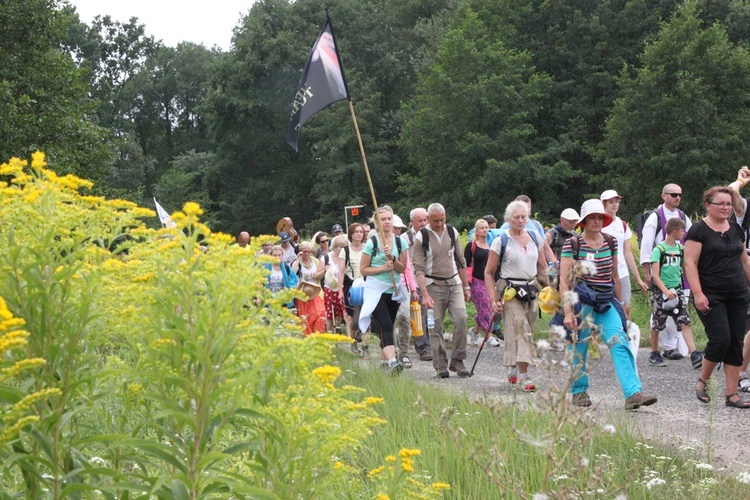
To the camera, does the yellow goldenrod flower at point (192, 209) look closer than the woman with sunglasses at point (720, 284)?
Yes

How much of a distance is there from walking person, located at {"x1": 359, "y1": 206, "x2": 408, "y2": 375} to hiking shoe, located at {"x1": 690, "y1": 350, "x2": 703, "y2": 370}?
3.19 m

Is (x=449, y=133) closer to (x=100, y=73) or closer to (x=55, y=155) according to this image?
(x=55, y=155)

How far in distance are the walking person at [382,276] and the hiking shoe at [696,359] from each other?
3.19m

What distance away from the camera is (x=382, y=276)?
11.4 metres

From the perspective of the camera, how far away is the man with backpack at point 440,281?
446 inches

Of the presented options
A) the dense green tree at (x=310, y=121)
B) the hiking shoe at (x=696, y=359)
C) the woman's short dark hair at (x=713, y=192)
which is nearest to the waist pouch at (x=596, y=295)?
the woman's short dark hair at (x=713, y=192)

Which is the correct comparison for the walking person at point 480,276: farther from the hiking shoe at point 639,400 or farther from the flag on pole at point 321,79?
the hiking shoe at point 639,400

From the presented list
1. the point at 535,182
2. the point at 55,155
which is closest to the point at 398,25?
the point at 535,182

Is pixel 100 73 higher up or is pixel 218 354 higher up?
pixel 100 73

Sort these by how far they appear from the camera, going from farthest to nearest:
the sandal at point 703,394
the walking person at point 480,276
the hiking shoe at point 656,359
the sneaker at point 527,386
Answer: the walking person at point 480,276, the hiking shoe at point 656,359, the sneaker at point 527,386, the sandal at point 703,394

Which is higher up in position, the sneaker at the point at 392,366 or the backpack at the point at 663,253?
the backpack at the point at 663,253

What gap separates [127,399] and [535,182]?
4556 centimetres

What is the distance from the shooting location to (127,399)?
134 inches

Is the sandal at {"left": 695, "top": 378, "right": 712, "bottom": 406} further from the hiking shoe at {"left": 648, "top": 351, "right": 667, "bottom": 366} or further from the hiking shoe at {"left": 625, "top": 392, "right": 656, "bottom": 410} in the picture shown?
the hiking shoe at {"left": 648, "top": 351, "right": 667, "bottom": 366}
